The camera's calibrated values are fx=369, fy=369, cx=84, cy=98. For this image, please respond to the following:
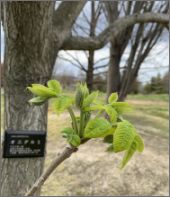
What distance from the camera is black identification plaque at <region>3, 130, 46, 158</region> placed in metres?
1.24

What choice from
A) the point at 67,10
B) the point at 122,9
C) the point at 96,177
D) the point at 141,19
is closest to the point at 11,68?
the point at 67,10

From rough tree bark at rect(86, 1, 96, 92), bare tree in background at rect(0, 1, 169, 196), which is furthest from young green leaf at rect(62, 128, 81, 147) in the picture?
rough tree bark at rect(86, 1, 96, 92)

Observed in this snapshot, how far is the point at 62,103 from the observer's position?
389 mm

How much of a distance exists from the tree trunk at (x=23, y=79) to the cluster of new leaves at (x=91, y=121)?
2.63 ft

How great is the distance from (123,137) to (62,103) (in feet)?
0.25

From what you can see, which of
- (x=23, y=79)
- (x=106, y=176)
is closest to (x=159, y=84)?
(x=106, y=176)

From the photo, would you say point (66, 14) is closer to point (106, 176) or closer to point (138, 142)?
point (138, 142)

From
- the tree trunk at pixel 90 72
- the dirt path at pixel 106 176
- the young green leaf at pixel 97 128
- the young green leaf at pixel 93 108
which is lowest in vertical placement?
the dirt path at pixel 106 176

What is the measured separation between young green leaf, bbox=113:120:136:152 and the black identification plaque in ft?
3.02

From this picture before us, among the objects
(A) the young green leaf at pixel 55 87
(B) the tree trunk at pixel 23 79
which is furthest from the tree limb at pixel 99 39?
(A) the young green leaf at pixel 55 87

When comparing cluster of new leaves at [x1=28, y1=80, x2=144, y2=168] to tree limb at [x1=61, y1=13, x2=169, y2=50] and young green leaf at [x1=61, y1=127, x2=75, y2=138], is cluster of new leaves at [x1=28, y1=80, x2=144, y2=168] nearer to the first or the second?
young green leaf at [x1=61, y1=127, x2=75, y2=138]

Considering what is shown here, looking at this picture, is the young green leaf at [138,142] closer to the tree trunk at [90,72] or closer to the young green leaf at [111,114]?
the young green leaf at [111,114]

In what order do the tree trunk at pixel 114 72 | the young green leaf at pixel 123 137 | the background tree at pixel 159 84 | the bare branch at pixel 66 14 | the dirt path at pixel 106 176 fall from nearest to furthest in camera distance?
the young green leaf at pixel 123 137 → the bare branch at pixel 66 14 → the dirt path at pixel 106 176 → the tree trunk at pixel 114 72 → the background tree at pixel 159 84

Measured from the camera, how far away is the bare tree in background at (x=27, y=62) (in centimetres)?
117
